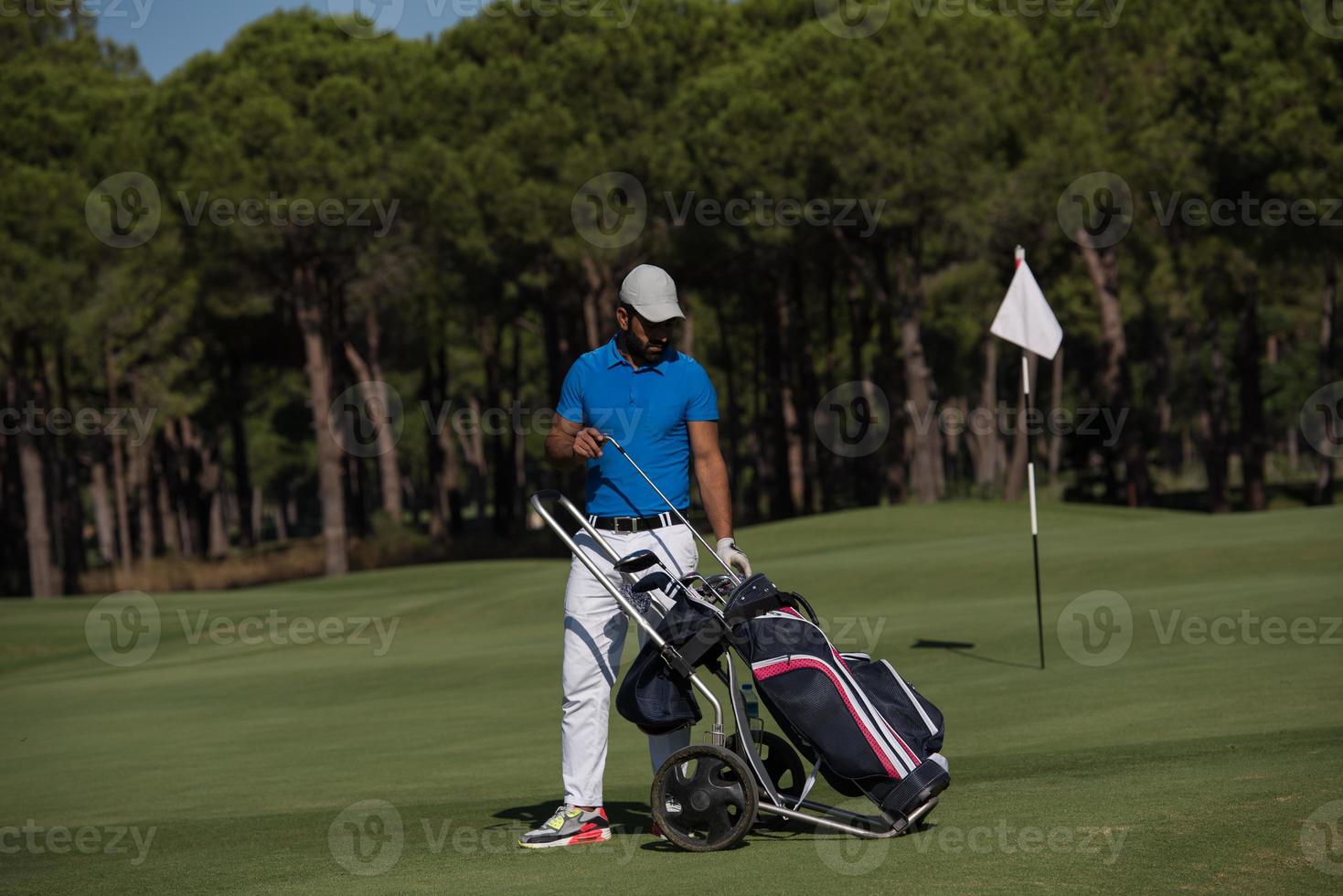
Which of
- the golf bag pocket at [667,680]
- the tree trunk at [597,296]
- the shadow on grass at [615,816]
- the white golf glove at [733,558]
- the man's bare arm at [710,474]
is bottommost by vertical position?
the shadow on grass at [615,816]

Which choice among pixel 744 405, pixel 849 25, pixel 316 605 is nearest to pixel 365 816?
pixel 316 605

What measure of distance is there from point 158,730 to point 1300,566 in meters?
13.7

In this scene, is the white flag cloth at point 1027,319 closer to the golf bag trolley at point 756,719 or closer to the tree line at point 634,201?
the golf bag trolley at point 756,719

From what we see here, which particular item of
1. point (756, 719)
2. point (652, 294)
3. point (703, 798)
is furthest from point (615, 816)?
point (652, 294)

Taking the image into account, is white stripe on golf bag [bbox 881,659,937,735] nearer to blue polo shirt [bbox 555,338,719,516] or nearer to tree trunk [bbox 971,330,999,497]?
blue polo shirt [bbox 555,338,719,516]

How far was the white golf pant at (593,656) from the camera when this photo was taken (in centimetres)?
688

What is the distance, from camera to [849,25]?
42.0 m

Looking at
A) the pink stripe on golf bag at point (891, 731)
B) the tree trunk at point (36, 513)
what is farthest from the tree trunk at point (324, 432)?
the pink stripe on golf bag at point (891, 731)

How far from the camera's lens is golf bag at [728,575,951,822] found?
20.2ft

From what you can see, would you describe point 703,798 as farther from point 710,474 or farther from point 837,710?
A: point 710,474

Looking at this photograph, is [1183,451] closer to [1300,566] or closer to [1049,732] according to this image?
[1300,566]

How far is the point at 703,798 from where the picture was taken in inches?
248

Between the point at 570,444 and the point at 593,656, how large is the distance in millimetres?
951

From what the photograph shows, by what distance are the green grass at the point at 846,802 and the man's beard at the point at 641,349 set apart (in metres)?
2.12
